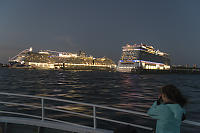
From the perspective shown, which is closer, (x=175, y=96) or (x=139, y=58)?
(x=175, y=96)

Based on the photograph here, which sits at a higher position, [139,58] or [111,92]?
[139,58]

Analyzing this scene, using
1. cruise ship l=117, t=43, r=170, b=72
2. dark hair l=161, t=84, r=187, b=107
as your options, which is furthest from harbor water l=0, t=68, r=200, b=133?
cruise ship l=117, t=43, r=170, b=72

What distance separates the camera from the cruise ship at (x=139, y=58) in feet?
455

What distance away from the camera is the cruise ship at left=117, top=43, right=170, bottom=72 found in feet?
455

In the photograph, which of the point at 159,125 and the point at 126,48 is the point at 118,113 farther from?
the point at 126,48

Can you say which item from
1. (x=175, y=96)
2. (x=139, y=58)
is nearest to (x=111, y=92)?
(x=175, y=96)

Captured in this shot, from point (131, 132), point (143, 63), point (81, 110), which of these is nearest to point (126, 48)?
point (143, 63)

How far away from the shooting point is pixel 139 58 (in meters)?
140

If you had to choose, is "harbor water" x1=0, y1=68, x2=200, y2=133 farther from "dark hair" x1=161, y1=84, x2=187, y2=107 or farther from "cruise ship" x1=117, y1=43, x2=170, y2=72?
"cruise ship" x1=117, y1=43, x2=170, y2=72

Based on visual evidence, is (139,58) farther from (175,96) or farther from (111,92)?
(175,96)

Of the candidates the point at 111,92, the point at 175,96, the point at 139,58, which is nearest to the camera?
the point at 175,96

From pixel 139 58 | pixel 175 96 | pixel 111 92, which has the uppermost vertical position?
pixel 139 58

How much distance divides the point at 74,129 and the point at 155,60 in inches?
6300

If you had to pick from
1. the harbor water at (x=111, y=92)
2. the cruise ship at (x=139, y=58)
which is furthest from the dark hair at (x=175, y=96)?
the cruise ship at (x=139, y=58)
